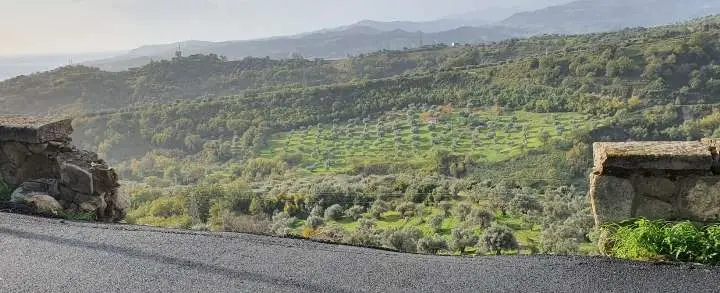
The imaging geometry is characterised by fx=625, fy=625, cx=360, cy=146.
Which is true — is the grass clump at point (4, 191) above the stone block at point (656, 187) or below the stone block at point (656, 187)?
below

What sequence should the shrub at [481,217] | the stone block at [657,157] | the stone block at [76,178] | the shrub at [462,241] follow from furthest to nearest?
the shrub at [481,217] < the shrub at [462,241] < the stone block at [76,178] < the stone block at [657,157]

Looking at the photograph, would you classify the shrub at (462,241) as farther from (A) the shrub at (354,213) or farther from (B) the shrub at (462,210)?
(A) the shrub at (354,213)

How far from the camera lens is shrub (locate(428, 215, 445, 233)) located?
51.0 feet

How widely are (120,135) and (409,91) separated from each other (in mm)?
34751

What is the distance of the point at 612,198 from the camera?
4488 mm

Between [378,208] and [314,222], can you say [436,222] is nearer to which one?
[378,208]

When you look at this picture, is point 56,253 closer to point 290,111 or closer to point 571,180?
point 571,180

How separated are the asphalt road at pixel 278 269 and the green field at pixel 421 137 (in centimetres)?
4375

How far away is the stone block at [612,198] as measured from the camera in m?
4.46

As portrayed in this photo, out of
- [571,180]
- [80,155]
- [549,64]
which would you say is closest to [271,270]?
[80,155]

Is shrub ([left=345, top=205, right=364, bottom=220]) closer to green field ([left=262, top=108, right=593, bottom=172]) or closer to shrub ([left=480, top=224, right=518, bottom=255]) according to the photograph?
shrub ([left=480, top=224, right=518, bottom=255])

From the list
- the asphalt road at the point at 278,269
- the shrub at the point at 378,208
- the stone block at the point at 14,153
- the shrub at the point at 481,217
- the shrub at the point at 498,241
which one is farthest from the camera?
the shrub at the point at 378,208

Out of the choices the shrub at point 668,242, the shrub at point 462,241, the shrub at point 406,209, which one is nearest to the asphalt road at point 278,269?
the shrub at point 668,242

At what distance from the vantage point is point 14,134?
7129 mm
